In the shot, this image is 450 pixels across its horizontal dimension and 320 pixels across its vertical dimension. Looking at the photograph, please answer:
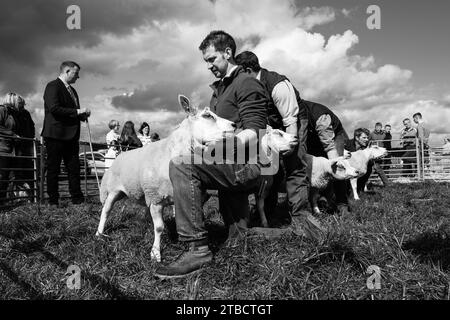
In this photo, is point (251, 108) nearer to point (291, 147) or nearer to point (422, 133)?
point (291, 147)

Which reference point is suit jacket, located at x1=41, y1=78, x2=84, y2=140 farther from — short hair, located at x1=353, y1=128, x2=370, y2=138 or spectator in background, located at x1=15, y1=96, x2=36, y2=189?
short hair, located at x1=353, y1=128, x2=370, y2=138

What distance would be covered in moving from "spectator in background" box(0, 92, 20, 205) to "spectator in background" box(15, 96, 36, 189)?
0.13m

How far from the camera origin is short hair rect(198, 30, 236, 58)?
3.71 meters

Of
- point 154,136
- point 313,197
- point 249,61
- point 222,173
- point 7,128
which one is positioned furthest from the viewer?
point 154,136

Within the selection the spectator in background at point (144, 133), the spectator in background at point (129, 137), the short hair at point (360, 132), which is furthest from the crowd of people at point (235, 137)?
the spectator in background at point (144, 133)

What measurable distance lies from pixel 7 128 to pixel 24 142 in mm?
604

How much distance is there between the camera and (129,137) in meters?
11.5

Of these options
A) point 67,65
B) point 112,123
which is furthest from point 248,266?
point 112,123

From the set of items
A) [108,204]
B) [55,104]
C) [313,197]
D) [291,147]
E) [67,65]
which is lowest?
[313,197]

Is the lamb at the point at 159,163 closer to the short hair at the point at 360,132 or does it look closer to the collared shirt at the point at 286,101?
the collared shirt at the point at 286,101

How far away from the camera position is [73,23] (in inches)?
209

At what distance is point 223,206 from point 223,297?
141 centimetres
